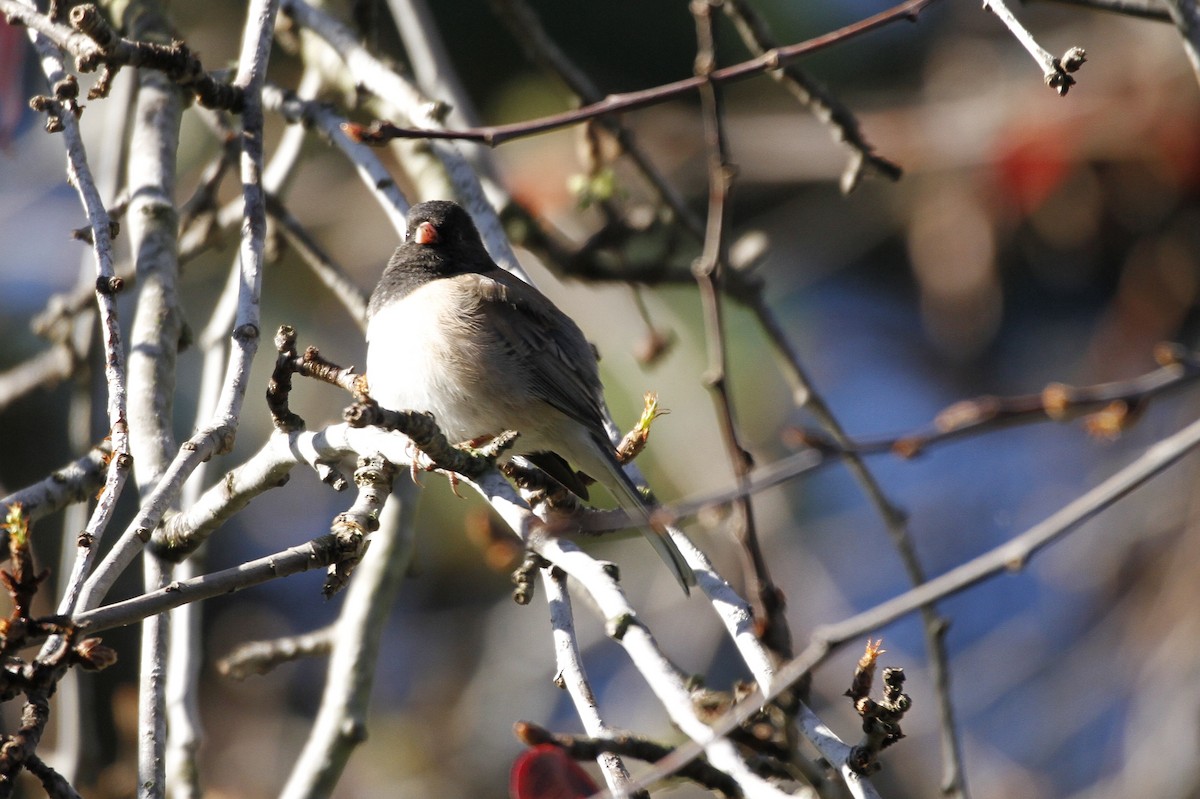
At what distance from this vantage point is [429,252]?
3.04 meters

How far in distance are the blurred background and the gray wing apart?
98 centimetres

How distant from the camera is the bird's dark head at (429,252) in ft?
9.68

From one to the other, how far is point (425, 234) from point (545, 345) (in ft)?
1.41

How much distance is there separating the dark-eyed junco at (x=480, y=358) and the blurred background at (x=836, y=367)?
40.2 inches

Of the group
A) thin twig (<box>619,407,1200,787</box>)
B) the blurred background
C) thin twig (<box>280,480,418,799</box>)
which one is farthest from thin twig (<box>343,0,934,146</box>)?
the blurred background

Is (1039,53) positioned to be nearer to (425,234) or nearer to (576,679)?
(576,679)

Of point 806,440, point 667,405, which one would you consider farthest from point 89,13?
point 667,405

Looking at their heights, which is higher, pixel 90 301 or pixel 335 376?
pixel 90 301

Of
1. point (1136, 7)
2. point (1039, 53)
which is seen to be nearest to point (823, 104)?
point (1136, 7)

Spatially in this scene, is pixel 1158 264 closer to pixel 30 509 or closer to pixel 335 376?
pixel 335 376

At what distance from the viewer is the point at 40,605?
3352 millimetres

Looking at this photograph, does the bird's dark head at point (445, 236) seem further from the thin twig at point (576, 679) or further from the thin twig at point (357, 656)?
the thin twig at point (576, 679)

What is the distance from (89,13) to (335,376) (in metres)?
0.79

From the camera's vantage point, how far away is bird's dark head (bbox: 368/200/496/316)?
9.68ft
